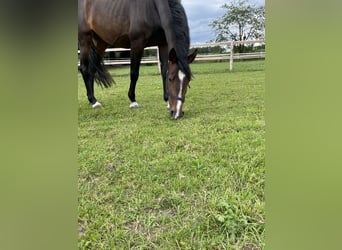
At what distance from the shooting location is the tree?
586mm

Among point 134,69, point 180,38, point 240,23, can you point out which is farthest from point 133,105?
point 240,23

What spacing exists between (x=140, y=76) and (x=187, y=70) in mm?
146

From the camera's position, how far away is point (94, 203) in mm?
708

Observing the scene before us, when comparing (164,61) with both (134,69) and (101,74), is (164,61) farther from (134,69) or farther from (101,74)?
(101,74)

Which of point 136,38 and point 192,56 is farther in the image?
point 136,38

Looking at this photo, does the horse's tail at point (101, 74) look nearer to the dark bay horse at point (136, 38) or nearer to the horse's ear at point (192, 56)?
the dark bay horse at point (136, 38)

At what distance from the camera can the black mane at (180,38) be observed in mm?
803

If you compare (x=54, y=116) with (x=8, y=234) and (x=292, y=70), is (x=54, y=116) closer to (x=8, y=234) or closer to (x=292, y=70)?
(x=8, y=234)

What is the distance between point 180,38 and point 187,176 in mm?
433

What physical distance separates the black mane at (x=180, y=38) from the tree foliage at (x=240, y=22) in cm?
13

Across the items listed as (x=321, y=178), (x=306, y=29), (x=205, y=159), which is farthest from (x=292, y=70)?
(x=205, y=159)

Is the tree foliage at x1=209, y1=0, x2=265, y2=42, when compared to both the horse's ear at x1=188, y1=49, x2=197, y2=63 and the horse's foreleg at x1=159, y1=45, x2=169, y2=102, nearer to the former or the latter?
the horse's ear at x1=188, y1=49, x2=197, y2=63

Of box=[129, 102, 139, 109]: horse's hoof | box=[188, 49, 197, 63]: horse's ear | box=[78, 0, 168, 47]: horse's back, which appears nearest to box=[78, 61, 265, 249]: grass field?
box=[188, 49, 197, 63]: horse's ear

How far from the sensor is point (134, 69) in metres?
0.89
